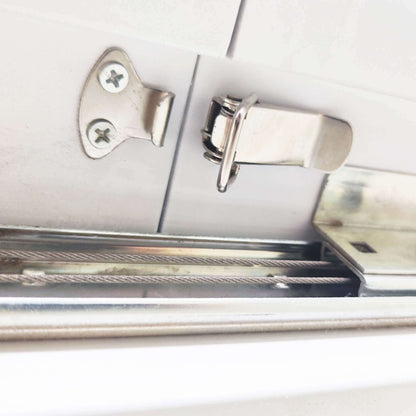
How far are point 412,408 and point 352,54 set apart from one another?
467mm

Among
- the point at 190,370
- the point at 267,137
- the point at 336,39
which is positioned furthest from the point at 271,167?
the point at 190,370

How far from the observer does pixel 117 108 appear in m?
0.59

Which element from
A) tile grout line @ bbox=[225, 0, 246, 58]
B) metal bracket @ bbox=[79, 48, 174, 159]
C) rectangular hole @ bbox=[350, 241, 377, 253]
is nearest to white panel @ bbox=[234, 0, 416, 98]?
tile grout line @ bbox=[225, 0, 246, 58]

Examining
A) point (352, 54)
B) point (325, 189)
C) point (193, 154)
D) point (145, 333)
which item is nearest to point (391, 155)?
point (325, 189)

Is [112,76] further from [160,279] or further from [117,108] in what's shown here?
[160,279]

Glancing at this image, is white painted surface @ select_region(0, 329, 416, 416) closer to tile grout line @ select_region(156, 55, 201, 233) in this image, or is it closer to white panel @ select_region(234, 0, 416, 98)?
tile grout line @ select_region(156, 55, 201, 233)

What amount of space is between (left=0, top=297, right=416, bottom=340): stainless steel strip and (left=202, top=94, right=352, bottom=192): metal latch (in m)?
0.16

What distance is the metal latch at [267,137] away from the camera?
1.92 feet

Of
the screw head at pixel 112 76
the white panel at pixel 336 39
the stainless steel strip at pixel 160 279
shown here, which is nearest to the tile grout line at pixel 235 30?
the white panel at pixel 336 39

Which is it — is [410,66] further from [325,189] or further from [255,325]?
[255,325]

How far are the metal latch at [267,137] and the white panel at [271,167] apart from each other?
0.07ft

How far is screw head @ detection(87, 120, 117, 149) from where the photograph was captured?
1.92ft

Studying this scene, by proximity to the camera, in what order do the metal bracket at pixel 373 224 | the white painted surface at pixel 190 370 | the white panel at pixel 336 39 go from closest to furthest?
the white painted surface at pixel 190 370 < the white panel at pixel 336 39 < the metal bracket at pixel 373 224

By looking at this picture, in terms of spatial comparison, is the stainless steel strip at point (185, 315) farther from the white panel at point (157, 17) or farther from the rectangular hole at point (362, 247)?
the white panel at point (157, 17)
